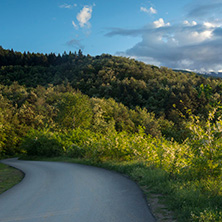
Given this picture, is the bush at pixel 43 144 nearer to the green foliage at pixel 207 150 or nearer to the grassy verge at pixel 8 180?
the grassy verge at pixel 8 180

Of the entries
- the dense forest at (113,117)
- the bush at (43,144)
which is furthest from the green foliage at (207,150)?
the bush at (43,144)

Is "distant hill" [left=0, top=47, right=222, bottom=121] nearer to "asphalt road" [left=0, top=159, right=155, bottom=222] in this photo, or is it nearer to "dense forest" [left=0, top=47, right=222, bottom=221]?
"dense forest" [left=0, top=47, right=222, bottom=221]

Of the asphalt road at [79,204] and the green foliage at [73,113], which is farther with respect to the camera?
the green foliage at [73,113]

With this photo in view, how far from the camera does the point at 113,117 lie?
57625mm

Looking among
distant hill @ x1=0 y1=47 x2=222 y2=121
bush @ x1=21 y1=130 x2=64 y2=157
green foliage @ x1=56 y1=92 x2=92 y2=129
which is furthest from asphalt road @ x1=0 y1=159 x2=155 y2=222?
distant hill @ x1=0 y1=47 x2=222 y2=121

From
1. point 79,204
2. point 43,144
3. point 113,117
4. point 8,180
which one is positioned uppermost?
point 113,117

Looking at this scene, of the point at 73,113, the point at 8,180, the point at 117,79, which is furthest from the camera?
the point at 117,79

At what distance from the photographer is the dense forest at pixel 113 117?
269 inches

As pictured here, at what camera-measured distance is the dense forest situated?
6.82m

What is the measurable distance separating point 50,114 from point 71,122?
20.5 meters

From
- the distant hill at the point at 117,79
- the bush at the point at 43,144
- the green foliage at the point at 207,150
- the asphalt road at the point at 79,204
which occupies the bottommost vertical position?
the bush at the point at 43,144

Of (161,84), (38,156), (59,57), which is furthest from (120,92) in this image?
(59,57)

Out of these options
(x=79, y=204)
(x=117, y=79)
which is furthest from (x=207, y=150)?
(x=117, y=79)

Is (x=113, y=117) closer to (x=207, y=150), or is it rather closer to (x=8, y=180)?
(x=8, y=180)
